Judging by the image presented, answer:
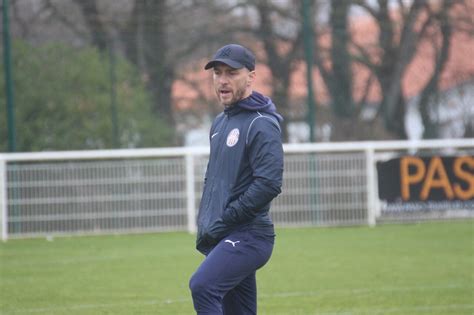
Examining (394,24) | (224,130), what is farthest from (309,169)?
(224,130)

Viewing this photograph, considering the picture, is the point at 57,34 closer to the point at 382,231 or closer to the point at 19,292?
the point at 382,231

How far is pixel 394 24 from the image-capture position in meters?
20.0

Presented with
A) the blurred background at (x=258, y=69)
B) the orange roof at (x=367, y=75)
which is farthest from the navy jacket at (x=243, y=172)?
the orange roof at (x=367, y=75)

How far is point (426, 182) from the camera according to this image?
1770 cm

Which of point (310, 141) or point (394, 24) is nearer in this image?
point (310, 141)

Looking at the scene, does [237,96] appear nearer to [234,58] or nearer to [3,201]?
[234,58]

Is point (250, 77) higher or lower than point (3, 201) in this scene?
higher

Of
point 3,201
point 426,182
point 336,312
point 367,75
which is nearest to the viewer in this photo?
point 336,312

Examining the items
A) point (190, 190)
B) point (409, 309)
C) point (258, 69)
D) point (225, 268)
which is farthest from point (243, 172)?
point (258, 69)

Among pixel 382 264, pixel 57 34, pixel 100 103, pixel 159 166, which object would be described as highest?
pixel 57 34

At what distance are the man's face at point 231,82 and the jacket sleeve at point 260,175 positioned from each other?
22 cm

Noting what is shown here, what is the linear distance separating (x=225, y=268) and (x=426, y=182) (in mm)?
12270

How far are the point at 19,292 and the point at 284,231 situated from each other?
748 centimetres

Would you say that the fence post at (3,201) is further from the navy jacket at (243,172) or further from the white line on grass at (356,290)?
the navy jacket at (243,172)
